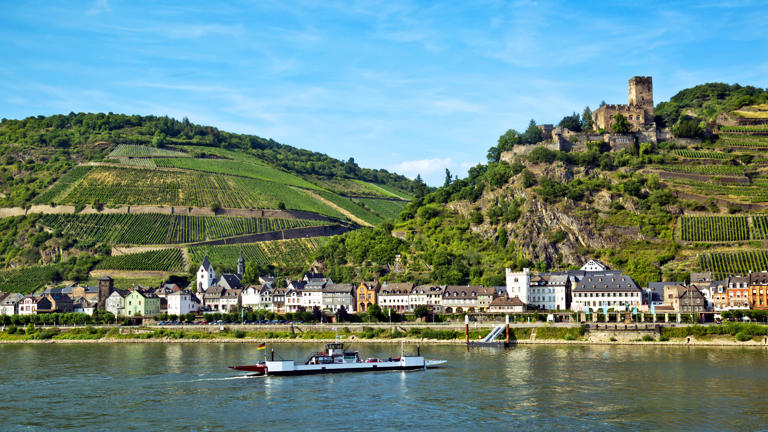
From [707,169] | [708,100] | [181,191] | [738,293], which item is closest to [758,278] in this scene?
[738,293]

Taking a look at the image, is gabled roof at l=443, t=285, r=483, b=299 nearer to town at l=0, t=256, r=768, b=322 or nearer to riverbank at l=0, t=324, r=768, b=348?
town at l=0, t=256, r=768, b=322

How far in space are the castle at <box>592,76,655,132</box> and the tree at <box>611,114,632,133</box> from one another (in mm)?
1995

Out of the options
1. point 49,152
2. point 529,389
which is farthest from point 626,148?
point 49,152

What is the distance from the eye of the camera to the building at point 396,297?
90625mm

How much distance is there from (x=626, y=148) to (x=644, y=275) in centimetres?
2938

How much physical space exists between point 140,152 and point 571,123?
85.4 metres

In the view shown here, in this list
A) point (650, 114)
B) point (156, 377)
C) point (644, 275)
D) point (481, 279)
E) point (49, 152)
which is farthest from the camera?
point (49, 152)

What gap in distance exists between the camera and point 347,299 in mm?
92500

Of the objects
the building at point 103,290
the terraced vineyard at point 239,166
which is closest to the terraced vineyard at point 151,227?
the building at point 103,290

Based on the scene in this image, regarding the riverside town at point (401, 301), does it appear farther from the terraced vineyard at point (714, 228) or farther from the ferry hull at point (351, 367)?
the ferry hull at point (351, 367)

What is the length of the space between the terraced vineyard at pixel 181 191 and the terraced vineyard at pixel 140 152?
12.0 m

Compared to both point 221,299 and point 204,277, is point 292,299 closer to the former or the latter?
point 221,299

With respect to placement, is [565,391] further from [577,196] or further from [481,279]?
[577,196]

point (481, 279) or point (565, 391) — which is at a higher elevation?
point (481, 279)
